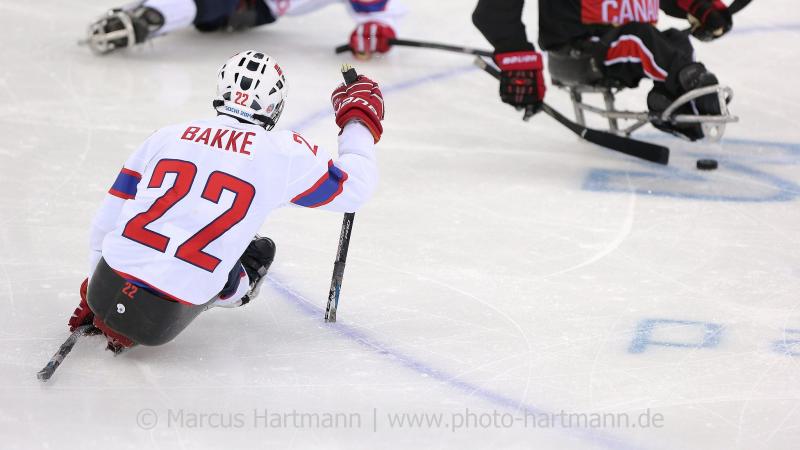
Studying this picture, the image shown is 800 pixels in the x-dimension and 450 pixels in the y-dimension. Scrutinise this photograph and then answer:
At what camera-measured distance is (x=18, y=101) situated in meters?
5.67

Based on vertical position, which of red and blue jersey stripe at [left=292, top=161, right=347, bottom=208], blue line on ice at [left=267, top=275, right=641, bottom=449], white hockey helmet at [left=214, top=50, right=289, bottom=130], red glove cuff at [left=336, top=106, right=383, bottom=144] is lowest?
blue line on ice at [left=267, top=275, right=641, bottom=449]

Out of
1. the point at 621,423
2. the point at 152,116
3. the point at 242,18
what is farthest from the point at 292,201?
the point at 242,18

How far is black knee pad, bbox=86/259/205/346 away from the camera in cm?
323

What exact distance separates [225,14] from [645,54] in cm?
246

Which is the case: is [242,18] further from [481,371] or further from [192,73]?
[481,371]

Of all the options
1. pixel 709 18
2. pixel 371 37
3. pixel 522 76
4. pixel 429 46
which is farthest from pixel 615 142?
pixel 371 37

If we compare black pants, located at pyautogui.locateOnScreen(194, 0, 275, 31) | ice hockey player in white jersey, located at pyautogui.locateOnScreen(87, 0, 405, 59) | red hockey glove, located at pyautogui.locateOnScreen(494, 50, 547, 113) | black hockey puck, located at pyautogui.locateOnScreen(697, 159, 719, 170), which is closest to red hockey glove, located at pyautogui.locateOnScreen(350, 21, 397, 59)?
ice hockey player in white jersey, located at pyautogui.locateOnScreen(87, 0, 405, 59)

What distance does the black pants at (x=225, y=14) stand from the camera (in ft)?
21.7

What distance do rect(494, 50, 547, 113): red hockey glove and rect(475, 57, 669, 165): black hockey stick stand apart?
144 mm

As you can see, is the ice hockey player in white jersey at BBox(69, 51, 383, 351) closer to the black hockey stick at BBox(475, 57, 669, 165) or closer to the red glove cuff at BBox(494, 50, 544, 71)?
the red glove cuff at BBox(494, 50, 544, 71)

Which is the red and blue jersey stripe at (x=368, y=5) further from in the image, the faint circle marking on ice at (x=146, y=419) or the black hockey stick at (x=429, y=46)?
the faint circle marking on ice at (x=146, y=419)

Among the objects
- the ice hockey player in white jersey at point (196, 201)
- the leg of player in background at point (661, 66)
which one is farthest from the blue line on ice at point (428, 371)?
the leg of player in background at point (661, 66)

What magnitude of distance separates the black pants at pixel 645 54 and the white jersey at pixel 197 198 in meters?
2.21

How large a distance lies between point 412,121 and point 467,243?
1476 millimetres
